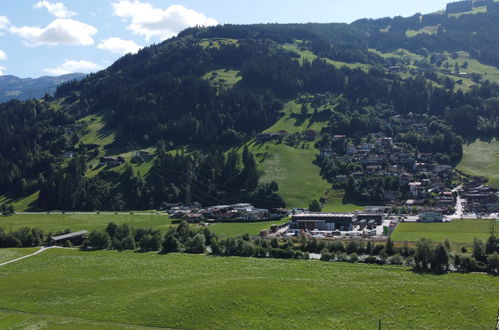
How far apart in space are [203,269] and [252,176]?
3356 inches

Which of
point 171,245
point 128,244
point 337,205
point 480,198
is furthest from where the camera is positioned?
point 337,205

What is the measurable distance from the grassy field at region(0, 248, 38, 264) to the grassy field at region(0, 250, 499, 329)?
A: 8975 mm

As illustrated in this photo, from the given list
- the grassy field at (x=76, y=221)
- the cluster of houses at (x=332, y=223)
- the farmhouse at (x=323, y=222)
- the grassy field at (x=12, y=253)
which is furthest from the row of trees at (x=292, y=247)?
the farmhouse at (x=323, y=222)

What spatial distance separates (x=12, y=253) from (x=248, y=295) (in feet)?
207

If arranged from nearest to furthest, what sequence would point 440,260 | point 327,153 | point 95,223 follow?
point 440,260 → point 95,223 → point 327,153

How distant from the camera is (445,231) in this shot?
115375 mm

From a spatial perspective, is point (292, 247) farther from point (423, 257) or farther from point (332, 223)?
point (332, 223)

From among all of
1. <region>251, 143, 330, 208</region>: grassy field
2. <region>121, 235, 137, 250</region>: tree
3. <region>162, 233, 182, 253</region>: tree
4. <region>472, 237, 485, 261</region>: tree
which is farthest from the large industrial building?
<region>121, 235, 137, 250</region>: tree

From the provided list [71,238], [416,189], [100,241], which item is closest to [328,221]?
[416,189]

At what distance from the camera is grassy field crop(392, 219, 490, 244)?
106312 millimetres

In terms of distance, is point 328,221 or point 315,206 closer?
point 328,221

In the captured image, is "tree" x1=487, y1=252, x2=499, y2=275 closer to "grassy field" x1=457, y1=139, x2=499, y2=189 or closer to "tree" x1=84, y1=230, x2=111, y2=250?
"tree" x1=84, y1=230, x2=111, y2=250

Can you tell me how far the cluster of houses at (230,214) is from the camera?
143 m

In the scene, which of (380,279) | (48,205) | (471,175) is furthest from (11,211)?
(471,175)
